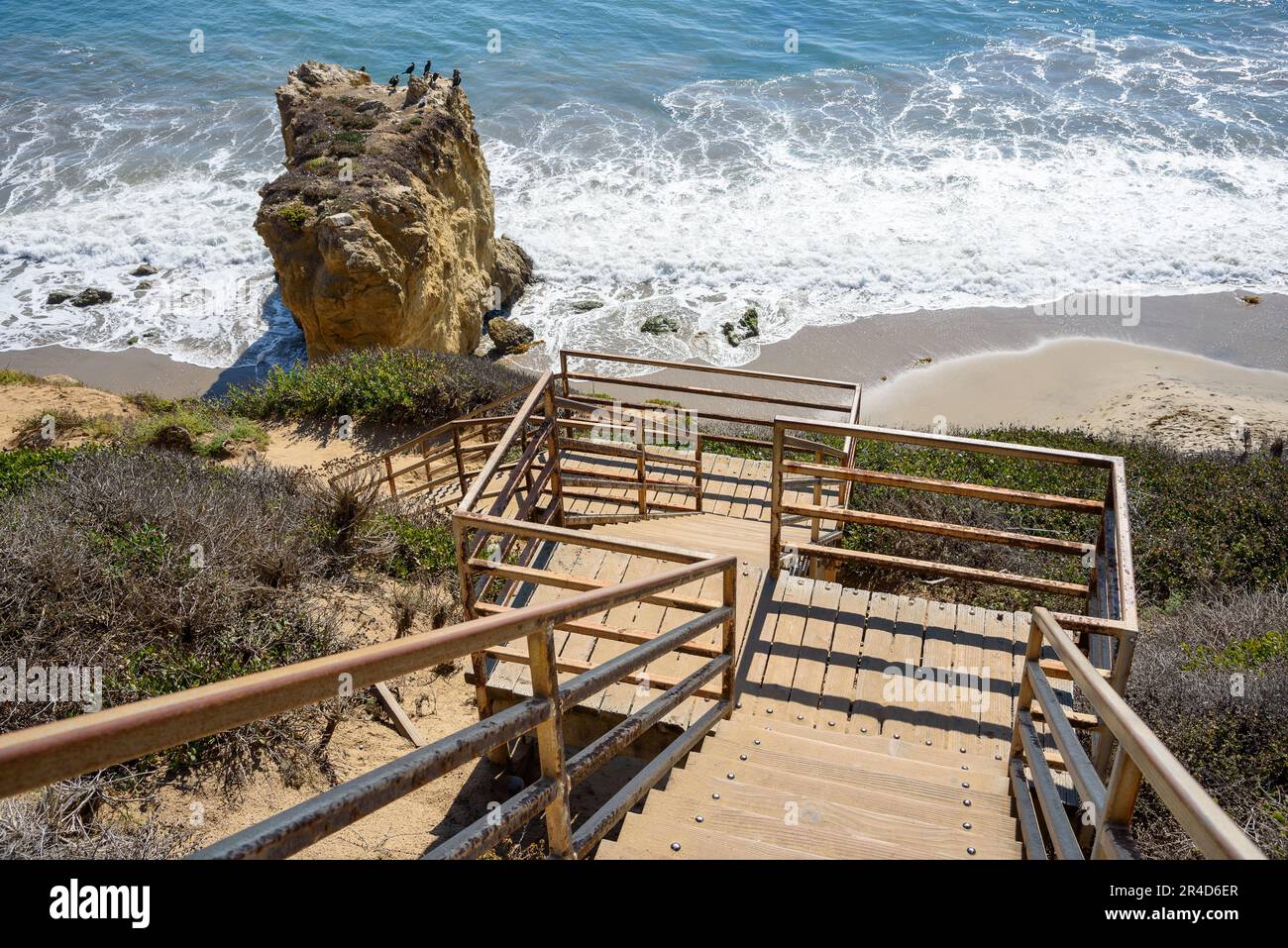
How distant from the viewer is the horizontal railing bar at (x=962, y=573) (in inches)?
196

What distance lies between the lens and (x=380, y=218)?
15.3 metres

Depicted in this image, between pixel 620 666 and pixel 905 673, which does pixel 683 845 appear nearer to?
pixel 620 666

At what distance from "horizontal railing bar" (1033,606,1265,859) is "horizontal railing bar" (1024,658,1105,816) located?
217 mm

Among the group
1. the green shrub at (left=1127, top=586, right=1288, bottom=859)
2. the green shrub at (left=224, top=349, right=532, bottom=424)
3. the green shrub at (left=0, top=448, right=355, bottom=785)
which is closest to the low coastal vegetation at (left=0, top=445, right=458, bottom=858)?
the green shrub at (left=0, top=448, right=355, bottom=785)

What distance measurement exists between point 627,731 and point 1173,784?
1.76m

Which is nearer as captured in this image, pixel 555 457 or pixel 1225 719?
pixel 1225 719

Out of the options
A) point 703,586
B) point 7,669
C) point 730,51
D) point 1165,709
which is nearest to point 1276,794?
point 1165,709

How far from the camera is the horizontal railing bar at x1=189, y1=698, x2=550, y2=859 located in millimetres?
1494

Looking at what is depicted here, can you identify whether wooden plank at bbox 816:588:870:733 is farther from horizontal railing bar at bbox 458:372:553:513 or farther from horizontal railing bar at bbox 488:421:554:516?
horizontal railing bar at bbox 458:372:553:513

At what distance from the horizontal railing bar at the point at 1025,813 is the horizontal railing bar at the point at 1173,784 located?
78 centimetres

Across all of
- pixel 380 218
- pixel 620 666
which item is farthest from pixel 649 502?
pixel 380 218

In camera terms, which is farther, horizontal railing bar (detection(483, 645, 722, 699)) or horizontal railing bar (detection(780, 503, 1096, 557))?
horizontal railing bar (detection(780, 503, 1096, 557))
